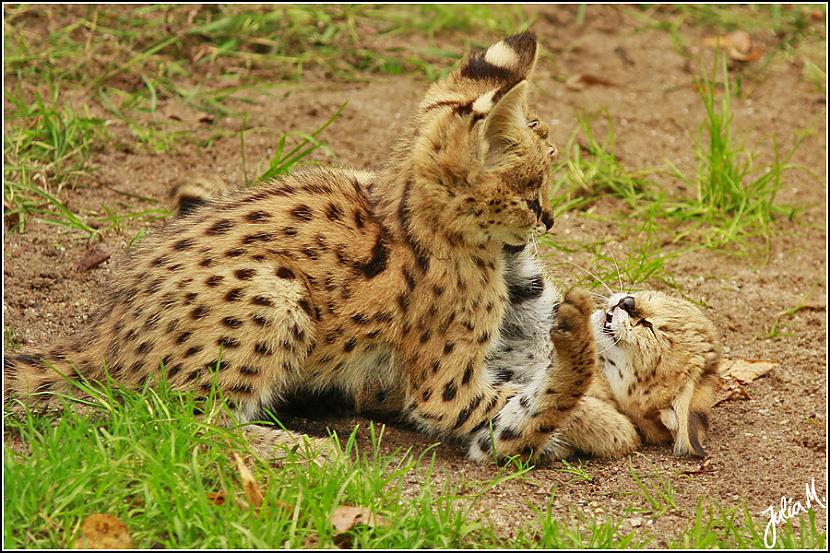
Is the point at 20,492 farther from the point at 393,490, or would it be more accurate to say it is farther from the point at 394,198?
the point at 394,198

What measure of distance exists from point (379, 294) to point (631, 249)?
2.74 meters

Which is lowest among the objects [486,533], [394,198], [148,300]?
[486,533]

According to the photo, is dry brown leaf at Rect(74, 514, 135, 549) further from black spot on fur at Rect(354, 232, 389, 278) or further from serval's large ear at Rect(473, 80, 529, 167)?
serval's large ear at Rect(473, 80, 529, 167)

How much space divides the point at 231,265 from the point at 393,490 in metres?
1.31

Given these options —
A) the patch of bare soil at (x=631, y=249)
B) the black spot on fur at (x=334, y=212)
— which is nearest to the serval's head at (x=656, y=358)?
the patch of bare soil at (x=631, y=249)

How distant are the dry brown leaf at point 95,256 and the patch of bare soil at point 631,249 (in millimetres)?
44

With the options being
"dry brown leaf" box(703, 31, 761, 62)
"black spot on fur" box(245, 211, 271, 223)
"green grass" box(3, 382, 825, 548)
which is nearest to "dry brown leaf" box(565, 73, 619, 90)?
"dry brown leaf" box(703, 31, 761, 62)

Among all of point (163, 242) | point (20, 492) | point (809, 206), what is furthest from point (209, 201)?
point (809, 206)

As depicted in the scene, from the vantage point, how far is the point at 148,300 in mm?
5176

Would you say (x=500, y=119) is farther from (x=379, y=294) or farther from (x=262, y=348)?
(x=262, y=348)

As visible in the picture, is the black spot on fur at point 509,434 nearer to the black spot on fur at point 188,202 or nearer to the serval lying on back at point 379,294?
the serval lying on back at point 379,294

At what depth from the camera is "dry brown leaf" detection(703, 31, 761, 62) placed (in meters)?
10.4

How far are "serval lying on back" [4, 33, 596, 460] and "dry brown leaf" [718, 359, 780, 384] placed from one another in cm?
154

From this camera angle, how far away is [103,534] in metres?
4.12
